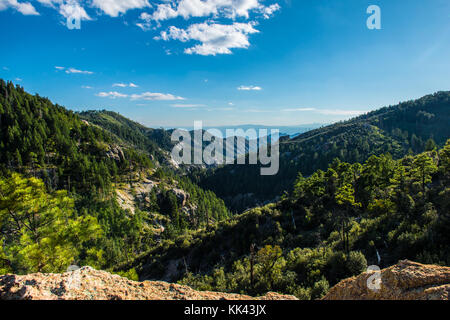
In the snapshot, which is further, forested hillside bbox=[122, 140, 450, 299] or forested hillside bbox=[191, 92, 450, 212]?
forested hillside bbox=[191, 92, 450, 212]

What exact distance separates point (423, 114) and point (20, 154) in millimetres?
244737

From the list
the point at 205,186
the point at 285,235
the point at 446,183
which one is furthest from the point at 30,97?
the point at 446,183

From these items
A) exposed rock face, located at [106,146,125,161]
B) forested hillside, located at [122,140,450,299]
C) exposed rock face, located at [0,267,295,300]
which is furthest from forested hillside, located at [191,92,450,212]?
exposed rock face, located at [0,267,295,300]

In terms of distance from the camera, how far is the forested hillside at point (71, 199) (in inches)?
481

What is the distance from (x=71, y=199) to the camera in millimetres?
15023

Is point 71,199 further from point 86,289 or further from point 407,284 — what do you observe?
point 407,284

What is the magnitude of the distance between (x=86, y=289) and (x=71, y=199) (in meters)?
A: 12.6

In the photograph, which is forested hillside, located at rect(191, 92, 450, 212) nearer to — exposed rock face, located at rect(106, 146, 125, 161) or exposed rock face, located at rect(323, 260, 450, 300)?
exposed rock face, located at rect(106, 146, 125, 161)

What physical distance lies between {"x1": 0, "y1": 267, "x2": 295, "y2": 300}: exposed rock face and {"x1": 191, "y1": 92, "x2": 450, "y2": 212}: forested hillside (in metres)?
124

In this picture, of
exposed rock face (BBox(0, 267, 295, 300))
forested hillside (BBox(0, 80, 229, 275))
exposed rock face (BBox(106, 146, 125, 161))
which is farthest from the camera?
exposed rock face (BBox(106, 146, 125, 161))

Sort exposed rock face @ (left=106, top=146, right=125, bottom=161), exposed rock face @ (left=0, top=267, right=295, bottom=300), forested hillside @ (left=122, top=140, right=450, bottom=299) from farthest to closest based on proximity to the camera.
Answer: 1. exposed rock face @ (left=106, top=146, right=125, bottom=161)
2. forested hillside @ (left=122, top=140, right=450, bottom=299)
3. exposed rock face @ (left=0, top=267, right=295, bottom=300)

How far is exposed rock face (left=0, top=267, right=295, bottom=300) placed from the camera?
4.80 m

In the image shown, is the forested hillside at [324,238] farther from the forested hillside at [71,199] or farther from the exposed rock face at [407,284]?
the forested hillside at [71,199]
